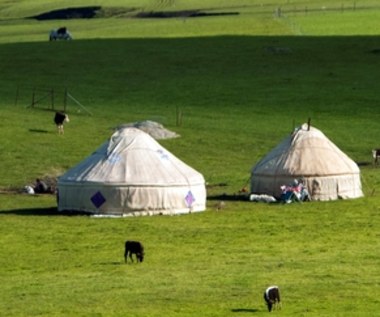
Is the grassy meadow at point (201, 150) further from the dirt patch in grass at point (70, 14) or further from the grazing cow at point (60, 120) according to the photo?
the dirt patch in grass at point (70, 14)

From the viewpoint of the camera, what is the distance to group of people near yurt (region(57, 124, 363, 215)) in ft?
128

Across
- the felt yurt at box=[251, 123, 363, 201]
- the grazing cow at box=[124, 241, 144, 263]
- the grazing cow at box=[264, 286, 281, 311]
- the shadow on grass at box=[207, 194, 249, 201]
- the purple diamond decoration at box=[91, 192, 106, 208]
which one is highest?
the felt yurt at box=[251, 123, 363, 201]

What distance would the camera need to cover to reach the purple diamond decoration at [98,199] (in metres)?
39.1

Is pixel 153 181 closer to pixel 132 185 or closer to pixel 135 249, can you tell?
pixel 132 185

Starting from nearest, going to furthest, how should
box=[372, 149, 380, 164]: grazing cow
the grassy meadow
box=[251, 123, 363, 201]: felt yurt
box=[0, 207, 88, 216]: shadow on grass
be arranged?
the grassy meadow
box=[0, 207, 88, 216]: shadow on grass
box=[251, 123, 363, 201]: felt yurt
box=[372, 149, 380, 164]: grazing cow

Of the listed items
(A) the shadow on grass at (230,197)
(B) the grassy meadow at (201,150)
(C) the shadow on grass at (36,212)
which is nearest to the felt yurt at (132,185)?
(C) the shadow on grass at (36,212)

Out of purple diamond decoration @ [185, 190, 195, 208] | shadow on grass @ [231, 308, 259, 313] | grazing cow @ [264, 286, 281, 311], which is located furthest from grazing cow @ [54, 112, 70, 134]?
grazing cow @ [264, 286, 281, 311]

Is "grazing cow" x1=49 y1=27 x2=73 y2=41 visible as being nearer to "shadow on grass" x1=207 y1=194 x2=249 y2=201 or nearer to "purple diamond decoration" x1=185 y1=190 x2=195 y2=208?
"shadow on grass" x1=207 y1=194 x2=249 y2=201

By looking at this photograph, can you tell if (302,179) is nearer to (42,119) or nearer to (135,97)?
(42,119)

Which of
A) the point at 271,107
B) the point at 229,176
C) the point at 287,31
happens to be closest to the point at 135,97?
the point at 271,107

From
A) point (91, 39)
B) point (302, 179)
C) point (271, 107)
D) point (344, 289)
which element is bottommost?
point (344, 289)

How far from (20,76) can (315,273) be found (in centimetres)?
5351

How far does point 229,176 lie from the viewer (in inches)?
1881

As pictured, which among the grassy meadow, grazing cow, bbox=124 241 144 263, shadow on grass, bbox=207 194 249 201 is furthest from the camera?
shadow on grass, bbox=207 194 249 201
